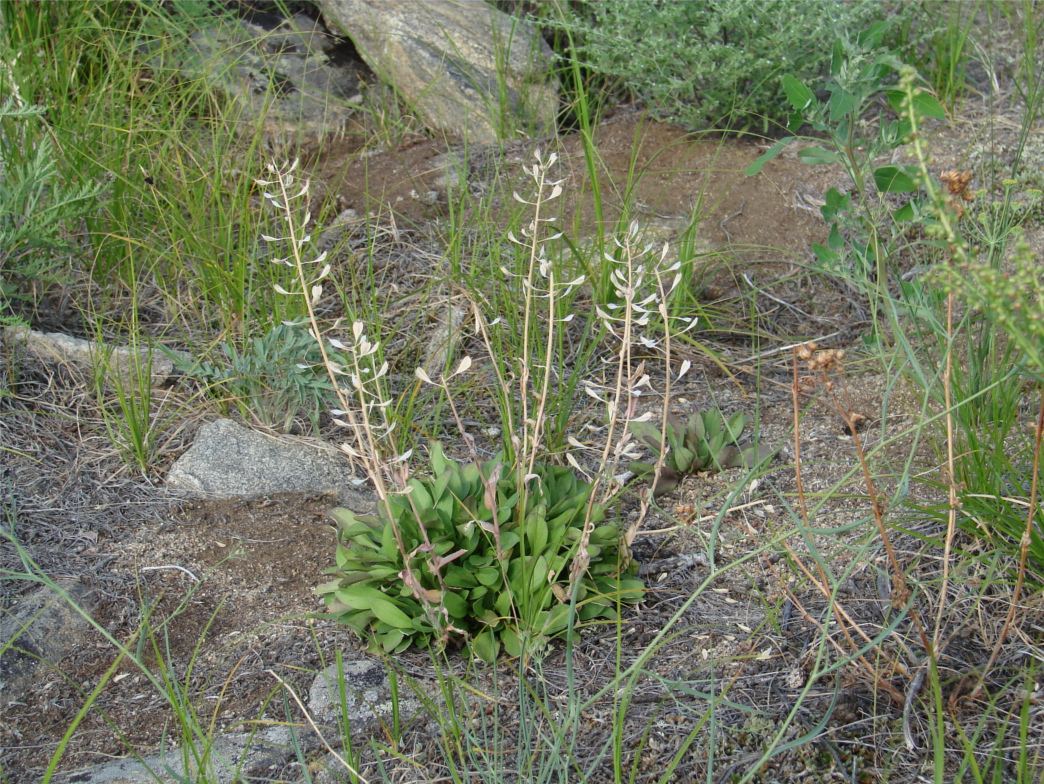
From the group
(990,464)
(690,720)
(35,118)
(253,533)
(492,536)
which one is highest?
(35,118)

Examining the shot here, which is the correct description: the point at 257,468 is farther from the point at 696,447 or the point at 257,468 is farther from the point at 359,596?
the point at 696,447

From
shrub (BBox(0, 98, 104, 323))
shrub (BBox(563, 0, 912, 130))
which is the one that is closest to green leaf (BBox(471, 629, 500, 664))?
shrub (BBox(0, 98, 104, 323))

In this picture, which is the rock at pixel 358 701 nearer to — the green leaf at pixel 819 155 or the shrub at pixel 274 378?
the shrub at pixel 274 378

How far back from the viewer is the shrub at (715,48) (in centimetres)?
375

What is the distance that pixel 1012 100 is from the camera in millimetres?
3896

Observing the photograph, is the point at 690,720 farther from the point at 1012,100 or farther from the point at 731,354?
the point at 1012,100

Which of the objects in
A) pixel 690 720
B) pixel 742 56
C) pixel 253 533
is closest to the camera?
pixel 690 720

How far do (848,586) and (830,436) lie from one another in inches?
27.0

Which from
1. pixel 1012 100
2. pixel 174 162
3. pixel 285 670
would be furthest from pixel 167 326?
pixel 1012 100

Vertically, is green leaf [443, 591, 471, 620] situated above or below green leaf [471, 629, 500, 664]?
above

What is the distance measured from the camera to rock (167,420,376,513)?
2.62m

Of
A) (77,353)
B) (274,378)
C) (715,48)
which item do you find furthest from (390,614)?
(715,48)

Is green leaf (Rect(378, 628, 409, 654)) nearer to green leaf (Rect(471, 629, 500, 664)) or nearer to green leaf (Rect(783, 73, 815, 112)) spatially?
green leaf (Rect(471, 629, 500, 664))

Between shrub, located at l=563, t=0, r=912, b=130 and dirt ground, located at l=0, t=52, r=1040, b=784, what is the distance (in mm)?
805
